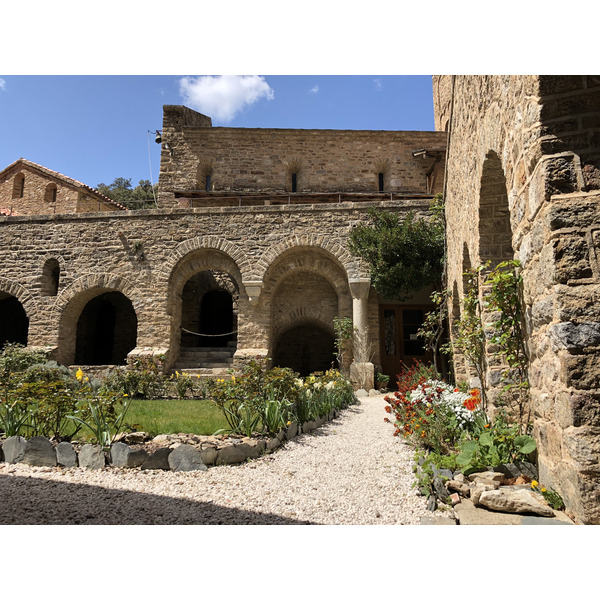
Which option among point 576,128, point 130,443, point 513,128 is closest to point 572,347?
point 576,128

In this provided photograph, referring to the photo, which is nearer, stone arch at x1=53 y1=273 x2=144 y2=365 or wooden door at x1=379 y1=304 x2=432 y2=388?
wooden door at x1=379 y1=304 x2=432 y2=388

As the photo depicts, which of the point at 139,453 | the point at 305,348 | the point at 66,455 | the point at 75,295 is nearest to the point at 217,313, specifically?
the point at 305,348

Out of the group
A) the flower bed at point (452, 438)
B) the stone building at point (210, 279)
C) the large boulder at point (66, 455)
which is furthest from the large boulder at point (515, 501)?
the stone building at point (210, 279)

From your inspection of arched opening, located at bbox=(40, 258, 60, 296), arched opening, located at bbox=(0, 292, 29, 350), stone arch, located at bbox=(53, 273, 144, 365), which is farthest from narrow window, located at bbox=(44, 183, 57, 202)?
stone arch, located at bbox=(53, 273, 144, 365)

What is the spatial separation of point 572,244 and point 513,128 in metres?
1.13

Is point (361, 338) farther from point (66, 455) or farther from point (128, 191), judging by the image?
point (128, 191)

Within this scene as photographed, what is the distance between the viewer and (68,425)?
6.11 metres

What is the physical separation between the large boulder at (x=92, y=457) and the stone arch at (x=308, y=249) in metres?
8.15

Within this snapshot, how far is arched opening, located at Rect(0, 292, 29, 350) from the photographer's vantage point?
1667 centimetres

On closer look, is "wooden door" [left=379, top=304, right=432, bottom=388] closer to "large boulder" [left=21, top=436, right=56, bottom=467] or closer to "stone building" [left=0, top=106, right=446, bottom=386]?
"stone building" [left=0, top=106, right=446, bottom=386]

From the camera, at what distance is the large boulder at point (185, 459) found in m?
4.73

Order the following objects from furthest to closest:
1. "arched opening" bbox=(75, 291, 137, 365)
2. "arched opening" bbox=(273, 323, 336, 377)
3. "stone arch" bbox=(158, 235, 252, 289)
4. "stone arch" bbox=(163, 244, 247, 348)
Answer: "arched opening" bbox=(75, 291, 137, 365) < "arched opening" bbox=(273, 323, 336, 377) < "stone arch" bbox=(163, 244, 247, 348) < "stone arch" bbox=(158, 235, 252, 289)

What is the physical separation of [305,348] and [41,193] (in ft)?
43.1

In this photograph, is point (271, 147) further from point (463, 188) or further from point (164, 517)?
point (164, 517)
